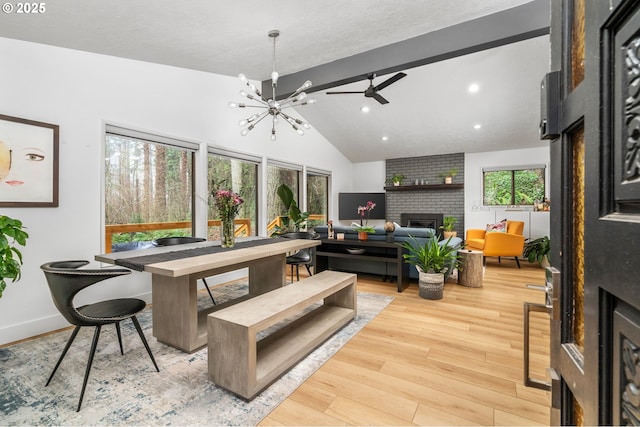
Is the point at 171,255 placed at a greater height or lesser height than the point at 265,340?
greater

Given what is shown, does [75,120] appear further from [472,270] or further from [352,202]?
[352,202]

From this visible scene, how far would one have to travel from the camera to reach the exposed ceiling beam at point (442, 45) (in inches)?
119

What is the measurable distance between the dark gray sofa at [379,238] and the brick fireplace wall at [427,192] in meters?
2.95

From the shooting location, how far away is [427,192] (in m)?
7.35

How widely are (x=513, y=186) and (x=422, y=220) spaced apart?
80.7 inches

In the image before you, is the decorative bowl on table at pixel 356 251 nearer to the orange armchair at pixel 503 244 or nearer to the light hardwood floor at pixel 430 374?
the light hardwood floor at pixel 430 374

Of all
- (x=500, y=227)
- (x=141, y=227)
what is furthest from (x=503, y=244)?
(x=141, y=227)

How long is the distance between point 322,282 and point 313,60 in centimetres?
289

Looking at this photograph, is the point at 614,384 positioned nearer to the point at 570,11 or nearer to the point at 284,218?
the point at 570,11

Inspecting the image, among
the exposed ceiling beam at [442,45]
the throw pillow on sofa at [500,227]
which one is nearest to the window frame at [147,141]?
the exposed ceiling beam at [442,45]

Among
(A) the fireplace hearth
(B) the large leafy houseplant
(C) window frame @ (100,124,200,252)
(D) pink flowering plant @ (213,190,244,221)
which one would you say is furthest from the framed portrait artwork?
(A) the fireplace hearth

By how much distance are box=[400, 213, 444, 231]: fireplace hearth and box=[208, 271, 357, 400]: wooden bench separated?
5056 mm

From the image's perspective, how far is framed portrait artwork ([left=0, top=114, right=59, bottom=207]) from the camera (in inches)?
95.6

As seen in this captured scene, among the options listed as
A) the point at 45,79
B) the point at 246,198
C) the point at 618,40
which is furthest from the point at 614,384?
the point at 246,198
